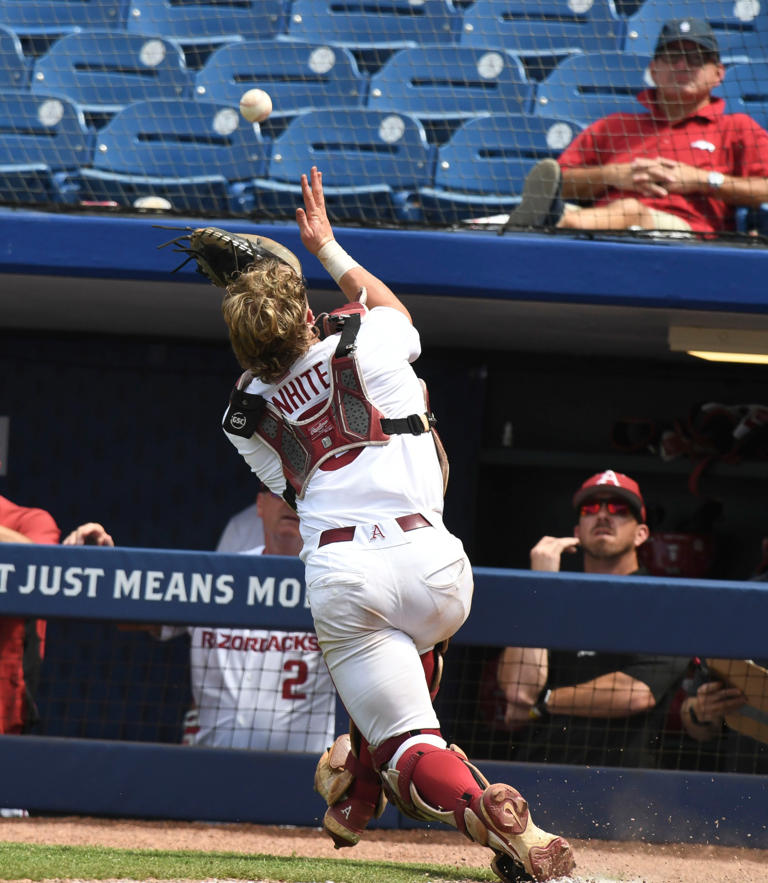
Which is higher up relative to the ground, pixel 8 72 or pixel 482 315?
pixel 8 72

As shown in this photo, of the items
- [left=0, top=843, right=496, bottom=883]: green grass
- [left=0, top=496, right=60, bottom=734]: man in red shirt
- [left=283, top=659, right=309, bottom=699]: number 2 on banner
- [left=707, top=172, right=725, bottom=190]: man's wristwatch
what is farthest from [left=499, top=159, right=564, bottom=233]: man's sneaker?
[left=0, top=843, right=496, bottom=883]: green grass

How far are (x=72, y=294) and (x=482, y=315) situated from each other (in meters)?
1.73

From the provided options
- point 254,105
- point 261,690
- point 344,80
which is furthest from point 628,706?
point 344,80

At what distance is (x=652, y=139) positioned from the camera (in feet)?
16.6

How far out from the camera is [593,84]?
618cm

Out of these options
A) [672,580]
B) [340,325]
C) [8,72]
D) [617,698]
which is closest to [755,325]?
[672,580]

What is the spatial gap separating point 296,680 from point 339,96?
318 cm

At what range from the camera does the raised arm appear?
10.1ft

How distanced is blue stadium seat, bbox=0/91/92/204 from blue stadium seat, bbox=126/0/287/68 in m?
1.18

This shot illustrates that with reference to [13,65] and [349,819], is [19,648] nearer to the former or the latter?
[349,819]

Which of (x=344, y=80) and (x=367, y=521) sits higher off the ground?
(x=344, y=80)

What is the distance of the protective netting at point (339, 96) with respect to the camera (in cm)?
545

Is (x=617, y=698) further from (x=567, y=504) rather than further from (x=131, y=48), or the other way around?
(x=131, y=48)

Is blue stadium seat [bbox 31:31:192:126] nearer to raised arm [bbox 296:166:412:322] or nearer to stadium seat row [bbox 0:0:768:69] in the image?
stadium seat row [bbox 0:0:768:69]
